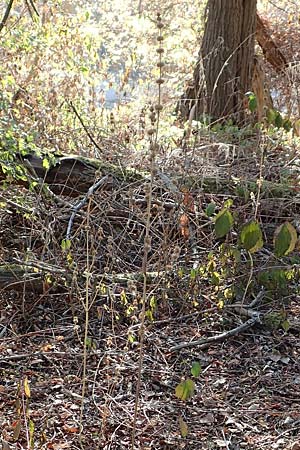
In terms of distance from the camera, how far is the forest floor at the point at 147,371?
2.51 m

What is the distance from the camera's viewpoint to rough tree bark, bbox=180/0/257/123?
20.3ft

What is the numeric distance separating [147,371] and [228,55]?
13.5 feet

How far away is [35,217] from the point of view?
3.51 m

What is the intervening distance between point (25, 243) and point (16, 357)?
0.91 m

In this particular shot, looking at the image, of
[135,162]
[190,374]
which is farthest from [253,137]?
[190,374]

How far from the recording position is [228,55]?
6277mm

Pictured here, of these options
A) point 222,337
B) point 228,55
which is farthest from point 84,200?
point 228,55

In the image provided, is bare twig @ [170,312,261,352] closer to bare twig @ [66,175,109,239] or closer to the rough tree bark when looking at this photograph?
bare twig @ [66,175,109,239]

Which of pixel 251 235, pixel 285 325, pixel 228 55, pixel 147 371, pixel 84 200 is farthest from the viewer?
pixel 228 55

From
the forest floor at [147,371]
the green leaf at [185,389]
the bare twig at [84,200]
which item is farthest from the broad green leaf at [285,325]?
the bare twig at [84,200]

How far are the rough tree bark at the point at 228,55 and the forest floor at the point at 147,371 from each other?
8.56 feet

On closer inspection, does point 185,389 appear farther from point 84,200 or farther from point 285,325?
point 84,200

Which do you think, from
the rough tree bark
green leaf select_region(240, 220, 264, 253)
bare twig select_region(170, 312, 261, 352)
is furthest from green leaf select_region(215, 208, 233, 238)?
the rough tree bark

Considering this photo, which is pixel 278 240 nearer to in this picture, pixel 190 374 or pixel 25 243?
pixel 190 374
